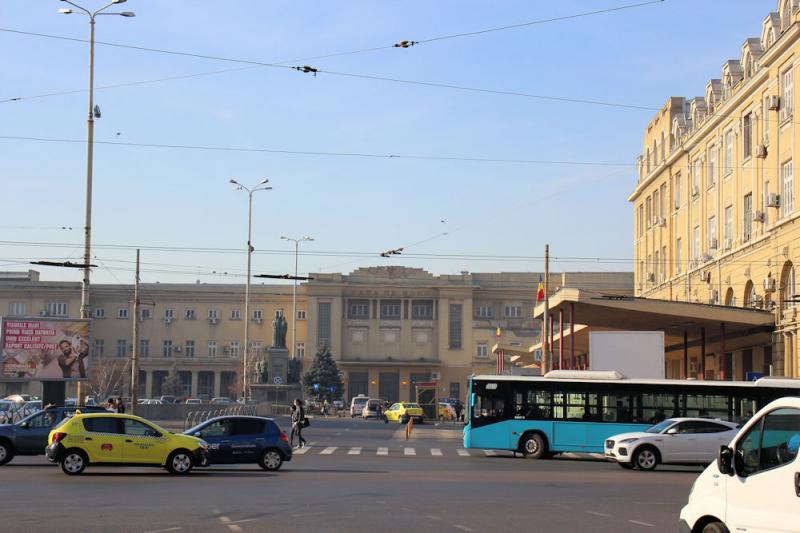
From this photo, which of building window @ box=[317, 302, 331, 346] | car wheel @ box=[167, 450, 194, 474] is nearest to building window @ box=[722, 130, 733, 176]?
car wheel @ box=[167, 450, 194, 474]

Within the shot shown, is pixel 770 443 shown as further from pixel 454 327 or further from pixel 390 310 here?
pixel 390 310

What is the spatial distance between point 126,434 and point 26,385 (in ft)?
330

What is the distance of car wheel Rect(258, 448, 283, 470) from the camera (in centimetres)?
2662

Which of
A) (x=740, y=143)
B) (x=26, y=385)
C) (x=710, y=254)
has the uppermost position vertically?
(x=740, y=143)

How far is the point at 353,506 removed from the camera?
57.0ft

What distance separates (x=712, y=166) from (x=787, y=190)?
511 inches

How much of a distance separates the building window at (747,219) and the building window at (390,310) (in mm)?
76863

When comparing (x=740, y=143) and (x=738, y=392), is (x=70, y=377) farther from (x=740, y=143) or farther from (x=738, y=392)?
(x=740, y=143)

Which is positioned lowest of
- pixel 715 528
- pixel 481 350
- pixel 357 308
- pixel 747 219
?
pixel 715 528

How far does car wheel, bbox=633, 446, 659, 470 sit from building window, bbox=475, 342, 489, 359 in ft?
313

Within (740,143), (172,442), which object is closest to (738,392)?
(172,442)

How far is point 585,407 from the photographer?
33750mm

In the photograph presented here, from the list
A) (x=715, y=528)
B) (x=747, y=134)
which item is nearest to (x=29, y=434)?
(x=715, y=528)

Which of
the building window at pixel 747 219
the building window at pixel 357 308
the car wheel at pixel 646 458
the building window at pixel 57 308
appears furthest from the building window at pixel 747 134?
the building window at pixel 57 308
